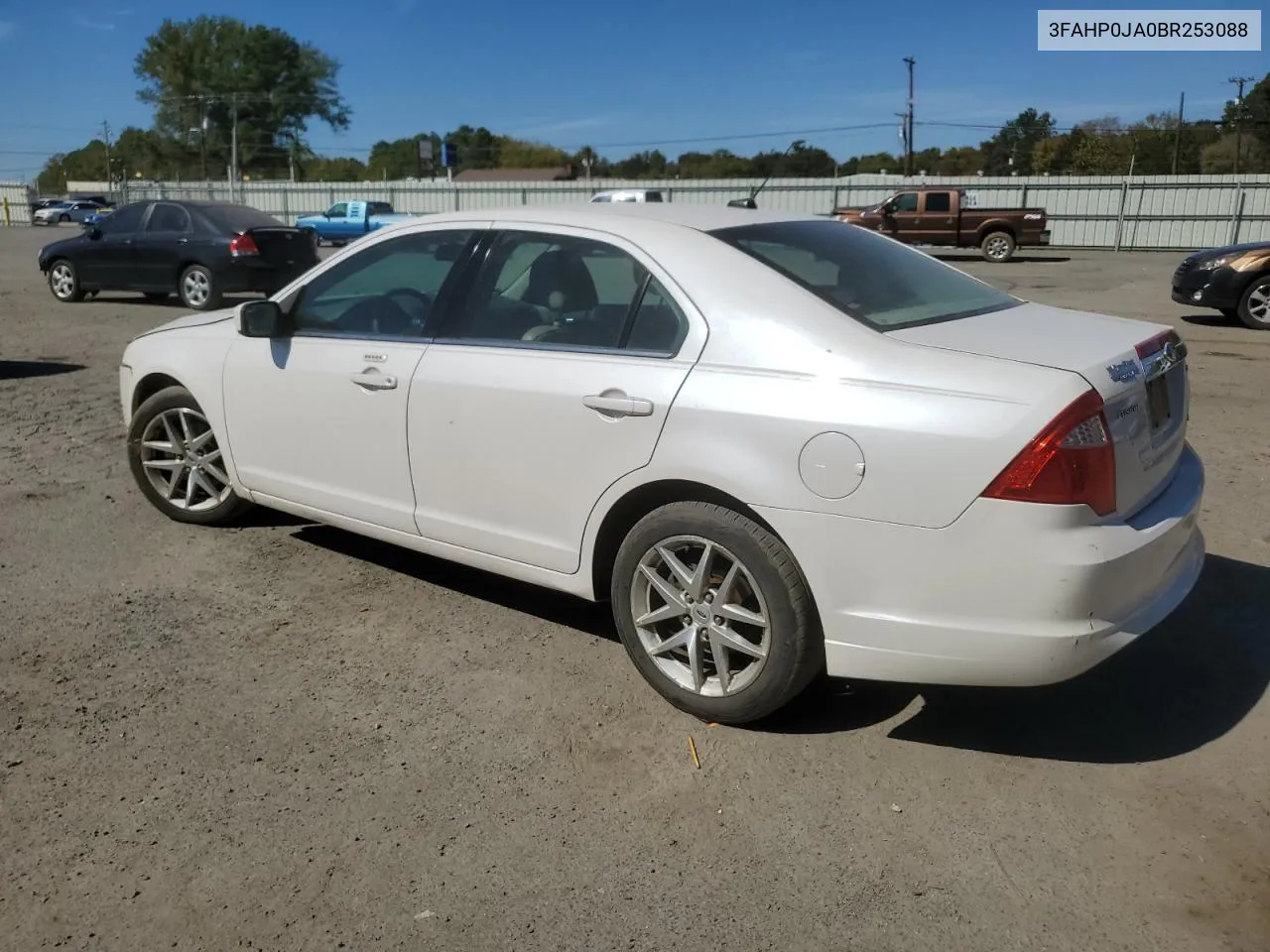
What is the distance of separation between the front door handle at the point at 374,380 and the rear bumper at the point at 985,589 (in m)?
1.71

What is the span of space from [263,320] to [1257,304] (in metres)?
12.8

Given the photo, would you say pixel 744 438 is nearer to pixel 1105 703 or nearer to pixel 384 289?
pixel 1105 703

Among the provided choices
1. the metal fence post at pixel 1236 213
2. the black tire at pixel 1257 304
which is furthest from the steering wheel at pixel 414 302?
the metal fence post at pixel 1236 213

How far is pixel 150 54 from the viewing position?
83562mm

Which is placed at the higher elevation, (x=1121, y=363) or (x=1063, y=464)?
(x=1121, y=363)

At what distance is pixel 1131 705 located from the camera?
3.59m

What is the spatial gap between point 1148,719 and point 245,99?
91.5m

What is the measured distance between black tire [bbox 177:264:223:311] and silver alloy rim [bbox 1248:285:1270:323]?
1343cm

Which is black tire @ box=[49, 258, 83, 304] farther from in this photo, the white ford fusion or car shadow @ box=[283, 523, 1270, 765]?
car shadow @ box=[283, 523, 1270, 765]

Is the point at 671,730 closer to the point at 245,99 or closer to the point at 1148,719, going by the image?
the point at 1148,719

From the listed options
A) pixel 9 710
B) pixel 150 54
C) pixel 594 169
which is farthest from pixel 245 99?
pixel 9 710

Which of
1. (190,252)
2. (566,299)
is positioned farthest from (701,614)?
(190,252)

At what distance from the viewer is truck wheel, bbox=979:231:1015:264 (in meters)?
28.0

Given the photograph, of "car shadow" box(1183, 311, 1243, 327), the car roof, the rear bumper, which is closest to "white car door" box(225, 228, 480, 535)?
the car roof
